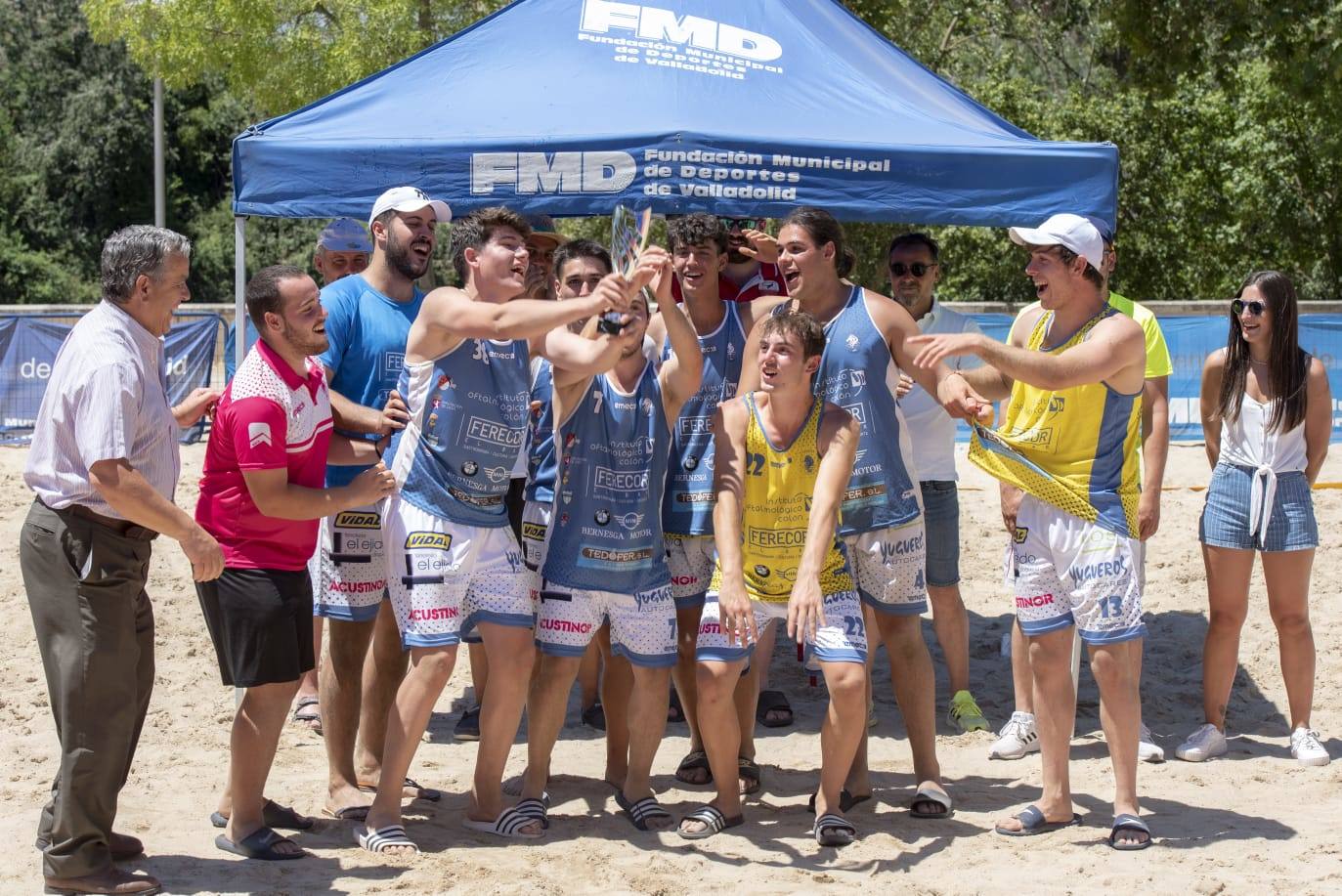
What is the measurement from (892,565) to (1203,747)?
1839mm

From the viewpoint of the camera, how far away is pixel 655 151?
17.9 ft

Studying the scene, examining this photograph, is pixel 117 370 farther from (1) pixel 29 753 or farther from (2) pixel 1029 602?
(2) pixel 1029 602

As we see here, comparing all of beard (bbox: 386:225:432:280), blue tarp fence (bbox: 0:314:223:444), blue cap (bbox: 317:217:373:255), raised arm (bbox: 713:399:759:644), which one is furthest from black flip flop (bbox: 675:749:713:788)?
blue tarp fence (bbox: 0:314:223:444)

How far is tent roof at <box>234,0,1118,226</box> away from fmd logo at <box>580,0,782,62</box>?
0.15 metres

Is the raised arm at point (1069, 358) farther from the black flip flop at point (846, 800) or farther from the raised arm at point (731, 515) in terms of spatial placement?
the black flip flop at point (846, 800)

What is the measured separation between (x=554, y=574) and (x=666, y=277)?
1.08 meters

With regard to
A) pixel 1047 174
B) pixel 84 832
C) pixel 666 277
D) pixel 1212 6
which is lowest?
pixel 84 832

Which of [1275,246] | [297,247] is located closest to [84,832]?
[1275,246]

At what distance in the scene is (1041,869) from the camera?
14.4 ft

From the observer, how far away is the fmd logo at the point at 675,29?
20.5ft

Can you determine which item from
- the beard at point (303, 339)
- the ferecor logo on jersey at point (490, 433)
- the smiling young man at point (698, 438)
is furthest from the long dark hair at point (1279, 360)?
the beard at point (303, 339)

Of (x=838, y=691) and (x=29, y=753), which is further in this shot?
(x=29, y=753)

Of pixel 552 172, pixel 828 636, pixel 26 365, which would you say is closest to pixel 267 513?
pixel 828 636

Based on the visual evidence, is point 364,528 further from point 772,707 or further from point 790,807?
point 772,707
